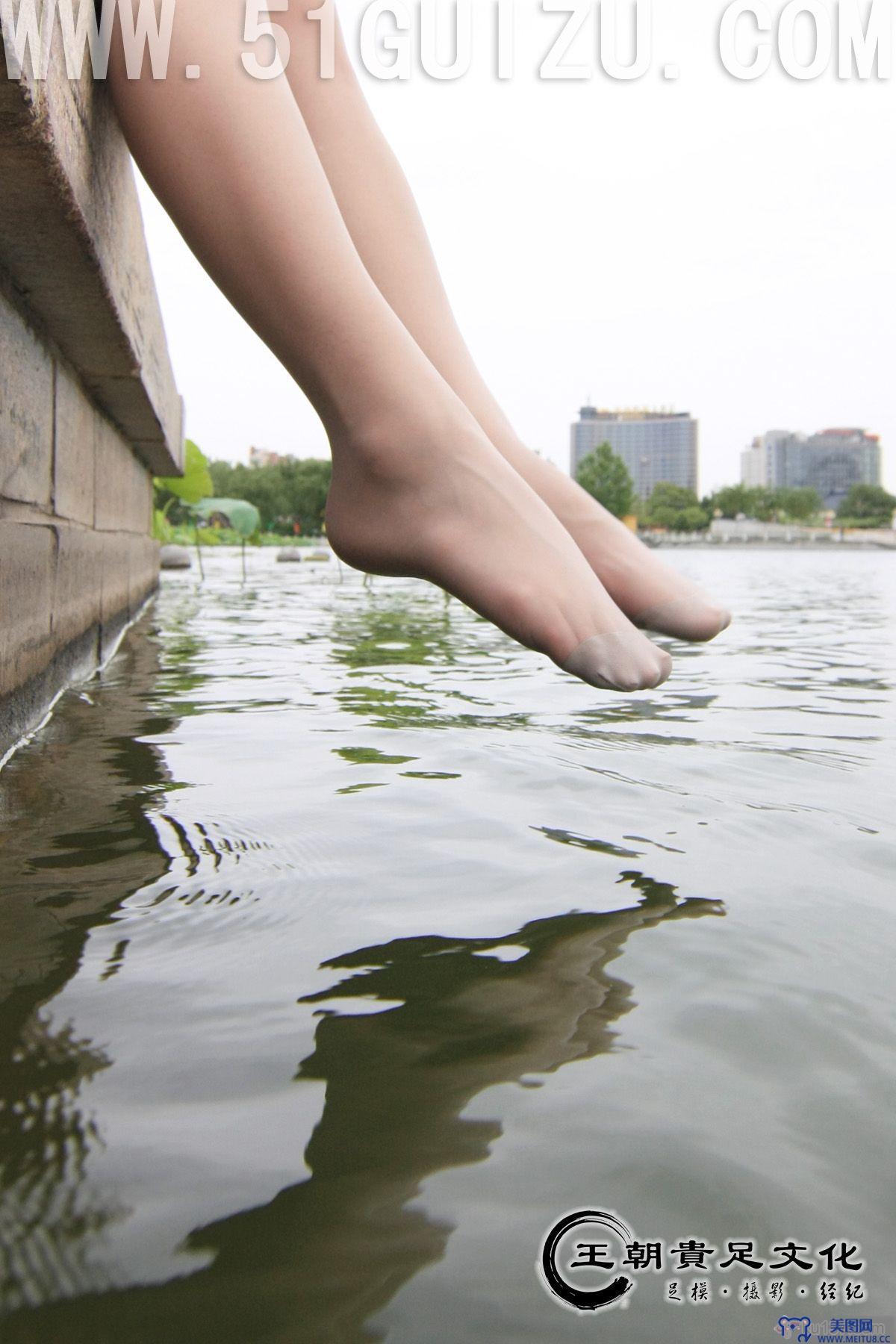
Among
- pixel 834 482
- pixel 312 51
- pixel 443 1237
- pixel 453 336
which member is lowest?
pixel 443 1237

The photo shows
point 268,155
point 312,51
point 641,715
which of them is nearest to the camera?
point 268,155

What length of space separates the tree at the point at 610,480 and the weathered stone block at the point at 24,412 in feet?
193

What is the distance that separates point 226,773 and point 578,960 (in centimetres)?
83

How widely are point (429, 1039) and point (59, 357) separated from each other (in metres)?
1.84

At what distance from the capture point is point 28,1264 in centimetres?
49

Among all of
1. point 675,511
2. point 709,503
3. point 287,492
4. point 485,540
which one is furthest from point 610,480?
point 485,540

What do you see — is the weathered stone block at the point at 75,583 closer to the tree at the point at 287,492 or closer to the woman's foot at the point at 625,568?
the woman's foot at the point at 625,568

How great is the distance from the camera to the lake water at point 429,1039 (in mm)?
500

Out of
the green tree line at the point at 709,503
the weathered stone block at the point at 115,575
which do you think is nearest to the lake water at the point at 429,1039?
the weathered stone block at the point at 115,575

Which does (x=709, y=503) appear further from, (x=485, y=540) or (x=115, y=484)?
(x=485, y=540)

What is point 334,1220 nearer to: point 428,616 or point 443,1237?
point 443,1237

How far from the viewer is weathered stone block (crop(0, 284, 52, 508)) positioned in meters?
1.51

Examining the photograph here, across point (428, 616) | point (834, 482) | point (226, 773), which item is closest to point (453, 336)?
point (226, 773)

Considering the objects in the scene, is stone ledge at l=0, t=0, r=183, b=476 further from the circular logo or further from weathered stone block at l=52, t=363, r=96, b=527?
the circular logo
